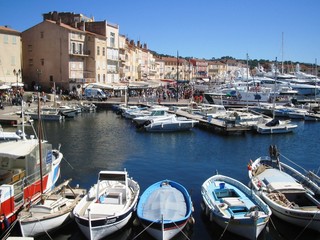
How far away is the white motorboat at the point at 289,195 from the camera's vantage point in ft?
54.7

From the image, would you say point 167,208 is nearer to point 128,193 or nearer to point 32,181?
point 128,193

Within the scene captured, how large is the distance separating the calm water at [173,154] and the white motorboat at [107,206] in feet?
3.07

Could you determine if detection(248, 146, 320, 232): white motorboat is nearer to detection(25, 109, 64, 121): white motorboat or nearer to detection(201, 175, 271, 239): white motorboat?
detection(201, 175, 271, 239): white motorboat

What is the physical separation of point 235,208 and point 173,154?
17304 millimetres

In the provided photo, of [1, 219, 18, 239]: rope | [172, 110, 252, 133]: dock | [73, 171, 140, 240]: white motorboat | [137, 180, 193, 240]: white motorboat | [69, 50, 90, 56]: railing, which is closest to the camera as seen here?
[137, 180, 193, 240]: white motorboat

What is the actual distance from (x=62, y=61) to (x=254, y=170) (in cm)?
5865

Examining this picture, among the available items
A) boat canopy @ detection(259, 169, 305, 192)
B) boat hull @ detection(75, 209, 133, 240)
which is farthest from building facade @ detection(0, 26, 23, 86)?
boat hull @ detection(75, 209, 133, 240)

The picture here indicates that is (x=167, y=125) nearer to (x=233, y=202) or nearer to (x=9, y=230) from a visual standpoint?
(x=233, y=202)

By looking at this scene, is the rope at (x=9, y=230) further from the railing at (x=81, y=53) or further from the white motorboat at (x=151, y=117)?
the railing at (x=81, y=53)

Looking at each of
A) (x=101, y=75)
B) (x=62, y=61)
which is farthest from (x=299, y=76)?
(x=62, y=61)

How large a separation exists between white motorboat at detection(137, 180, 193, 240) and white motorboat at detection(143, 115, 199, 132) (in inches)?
1026

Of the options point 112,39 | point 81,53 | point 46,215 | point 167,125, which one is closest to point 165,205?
point 46,215

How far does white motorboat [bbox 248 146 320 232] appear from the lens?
656 inches

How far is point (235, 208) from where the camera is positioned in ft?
55.6
